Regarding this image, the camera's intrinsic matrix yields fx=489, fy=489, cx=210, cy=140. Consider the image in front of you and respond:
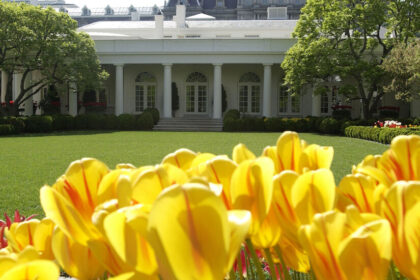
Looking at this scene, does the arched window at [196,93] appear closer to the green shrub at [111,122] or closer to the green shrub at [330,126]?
the green shrub at [111,122]

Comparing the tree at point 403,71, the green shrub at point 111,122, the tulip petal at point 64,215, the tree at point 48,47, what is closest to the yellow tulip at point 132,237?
the tulip petal at point 64,215

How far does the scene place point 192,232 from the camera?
17.2 inches

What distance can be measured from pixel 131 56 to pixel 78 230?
33.3 meters

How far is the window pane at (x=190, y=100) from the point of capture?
35.4 meters

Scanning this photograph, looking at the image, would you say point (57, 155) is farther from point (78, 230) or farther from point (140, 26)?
point (140, 26)

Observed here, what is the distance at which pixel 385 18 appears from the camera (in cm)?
2706

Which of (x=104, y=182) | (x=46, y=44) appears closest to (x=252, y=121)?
(x=46, y=44)

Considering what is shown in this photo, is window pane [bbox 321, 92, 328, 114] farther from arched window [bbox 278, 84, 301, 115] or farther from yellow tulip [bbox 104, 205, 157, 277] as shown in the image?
yellow tulip [bbox 104, 205, 157, 277]

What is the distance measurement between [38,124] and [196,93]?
12.3 meters

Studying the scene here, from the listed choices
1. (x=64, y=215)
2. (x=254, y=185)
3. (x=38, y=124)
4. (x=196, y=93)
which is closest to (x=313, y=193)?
(x=254, y=185)

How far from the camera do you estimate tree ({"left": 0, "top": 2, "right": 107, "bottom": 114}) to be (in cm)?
2691

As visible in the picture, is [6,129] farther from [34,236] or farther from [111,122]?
[34,236]

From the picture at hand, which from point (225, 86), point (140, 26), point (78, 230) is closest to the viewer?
point (78, 230)

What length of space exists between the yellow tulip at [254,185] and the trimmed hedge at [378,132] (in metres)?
17.9
